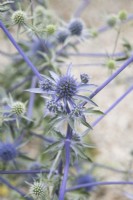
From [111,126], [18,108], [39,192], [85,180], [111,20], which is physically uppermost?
[111,20]

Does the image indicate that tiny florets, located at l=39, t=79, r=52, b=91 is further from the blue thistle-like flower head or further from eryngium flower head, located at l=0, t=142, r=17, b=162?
eryngium flower head, located at l=0, t=142, r=17, b=162

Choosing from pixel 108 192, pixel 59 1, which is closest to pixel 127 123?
pixel 108 192

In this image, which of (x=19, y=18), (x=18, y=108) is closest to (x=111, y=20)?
(x=19, y=18)

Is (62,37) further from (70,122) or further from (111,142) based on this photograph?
(111,142)

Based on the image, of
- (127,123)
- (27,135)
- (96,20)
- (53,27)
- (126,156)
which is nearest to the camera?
(53,27)

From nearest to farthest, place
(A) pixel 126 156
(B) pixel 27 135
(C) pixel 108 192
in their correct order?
(B) pixel 27 135 < (C) pixel 108 192 < (A) pixel 126 156

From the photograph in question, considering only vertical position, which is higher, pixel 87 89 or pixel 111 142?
pixel 111 142

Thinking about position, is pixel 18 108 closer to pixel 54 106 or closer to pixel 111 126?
pixel 54 106
